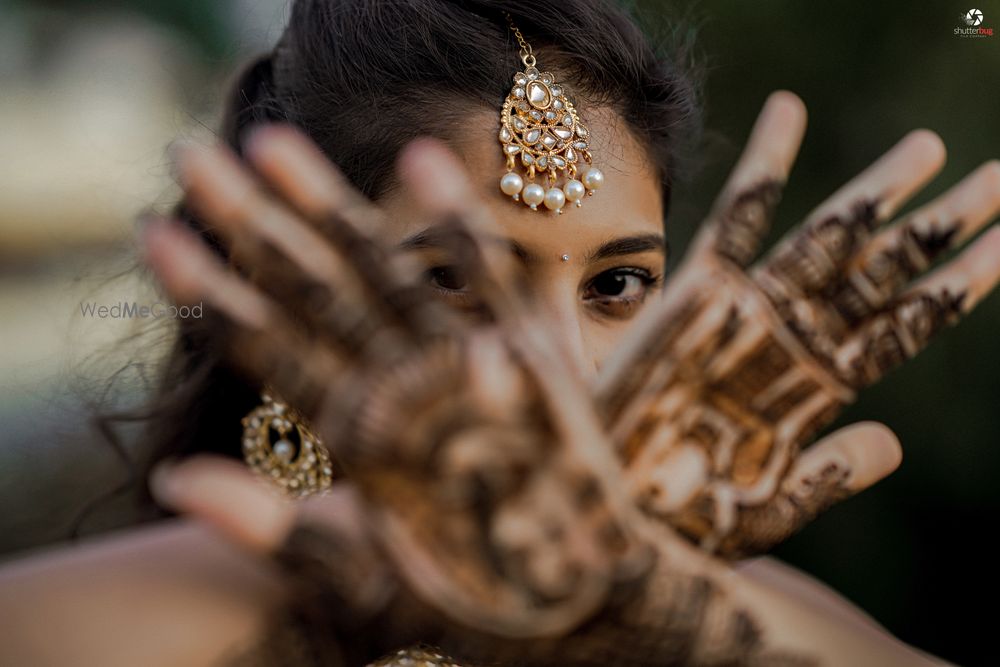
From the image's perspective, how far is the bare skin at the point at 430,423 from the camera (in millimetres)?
583

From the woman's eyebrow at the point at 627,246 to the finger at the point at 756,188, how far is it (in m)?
0.38

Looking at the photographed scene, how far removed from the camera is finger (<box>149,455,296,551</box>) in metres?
0.58

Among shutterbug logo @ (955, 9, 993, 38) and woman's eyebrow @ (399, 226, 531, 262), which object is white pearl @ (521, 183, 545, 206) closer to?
woman's eyebrow @ (399, 226, 531, 262)

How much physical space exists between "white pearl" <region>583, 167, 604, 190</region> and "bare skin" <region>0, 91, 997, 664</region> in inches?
20.0

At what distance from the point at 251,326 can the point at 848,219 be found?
1.69 feet

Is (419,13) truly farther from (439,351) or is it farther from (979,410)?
(979,410)

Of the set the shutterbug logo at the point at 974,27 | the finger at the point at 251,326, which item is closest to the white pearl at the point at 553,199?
the finger at the point at 251,326

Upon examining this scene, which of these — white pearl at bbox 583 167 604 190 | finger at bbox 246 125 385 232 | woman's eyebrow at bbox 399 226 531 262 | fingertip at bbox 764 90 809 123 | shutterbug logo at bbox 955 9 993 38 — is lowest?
woman's eyebrow at bbox 399 226 531 262

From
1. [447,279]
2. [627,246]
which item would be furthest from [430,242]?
[627,246]

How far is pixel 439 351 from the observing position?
596mm

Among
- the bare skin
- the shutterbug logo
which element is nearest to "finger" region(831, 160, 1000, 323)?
Result: the bare skin

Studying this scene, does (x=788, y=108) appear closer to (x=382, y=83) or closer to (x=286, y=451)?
(x=382, y=83)

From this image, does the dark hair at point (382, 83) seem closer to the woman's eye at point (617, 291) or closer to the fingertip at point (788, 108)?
the woman's eye at point (617, 291)

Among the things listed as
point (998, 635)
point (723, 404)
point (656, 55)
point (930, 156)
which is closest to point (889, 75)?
point (656, 55)
